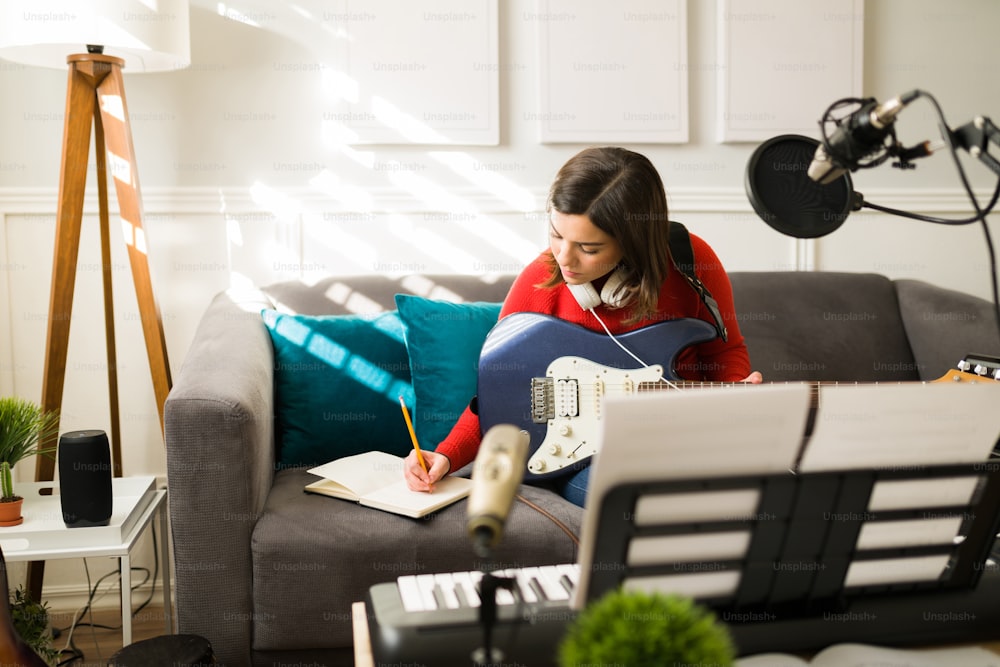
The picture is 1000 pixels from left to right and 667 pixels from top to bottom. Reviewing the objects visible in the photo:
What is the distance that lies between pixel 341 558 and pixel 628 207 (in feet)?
3.02

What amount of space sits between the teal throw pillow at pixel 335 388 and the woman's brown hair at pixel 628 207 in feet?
2.06

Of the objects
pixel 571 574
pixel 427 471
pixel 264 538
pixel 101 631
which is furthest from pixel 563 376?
pixel 101 631

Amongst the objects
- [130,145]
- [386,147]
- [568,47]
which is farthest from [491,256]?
[130,145]

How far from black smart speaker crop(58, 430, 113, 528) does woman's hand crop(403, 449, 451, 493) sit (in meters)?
0.62

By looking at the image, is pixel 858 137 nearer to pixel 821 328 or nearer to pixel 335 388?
pixel 335 388

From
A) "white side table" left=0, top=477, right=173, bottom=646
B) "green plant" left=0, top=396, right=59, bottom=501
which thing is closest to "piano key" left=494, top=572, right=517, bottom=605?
"white side table" left=0, top=477, right=173, bottom=646

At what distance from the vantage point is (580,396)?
1.80 metres

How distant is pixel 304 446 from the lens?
211cm

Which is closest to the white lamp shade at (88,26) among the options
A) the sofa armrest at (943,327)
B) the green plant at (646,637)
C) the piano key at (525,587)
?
the piano key at (525,587)

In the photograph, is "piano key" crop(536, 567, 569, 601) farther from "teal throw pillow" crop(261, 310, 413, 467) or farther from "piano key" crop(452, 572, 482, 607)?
"teal throw pillow" crop(261, 310, 413, 467)

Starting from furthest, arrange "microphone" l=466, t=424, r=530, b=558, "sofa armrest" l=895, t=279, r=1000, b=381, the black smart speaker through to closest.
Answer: "sofa armrest" l=895, t=279, r=1000, b=381 < the black smart speaker < "microphone" l=466, t=424, r=530, b=558

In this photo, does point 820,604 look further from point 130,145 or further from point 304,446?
point 130,145

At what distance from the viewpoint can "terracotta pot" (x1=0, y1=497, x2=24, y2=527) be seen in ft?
5.81

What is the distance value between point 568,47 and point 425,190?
2.07ft
